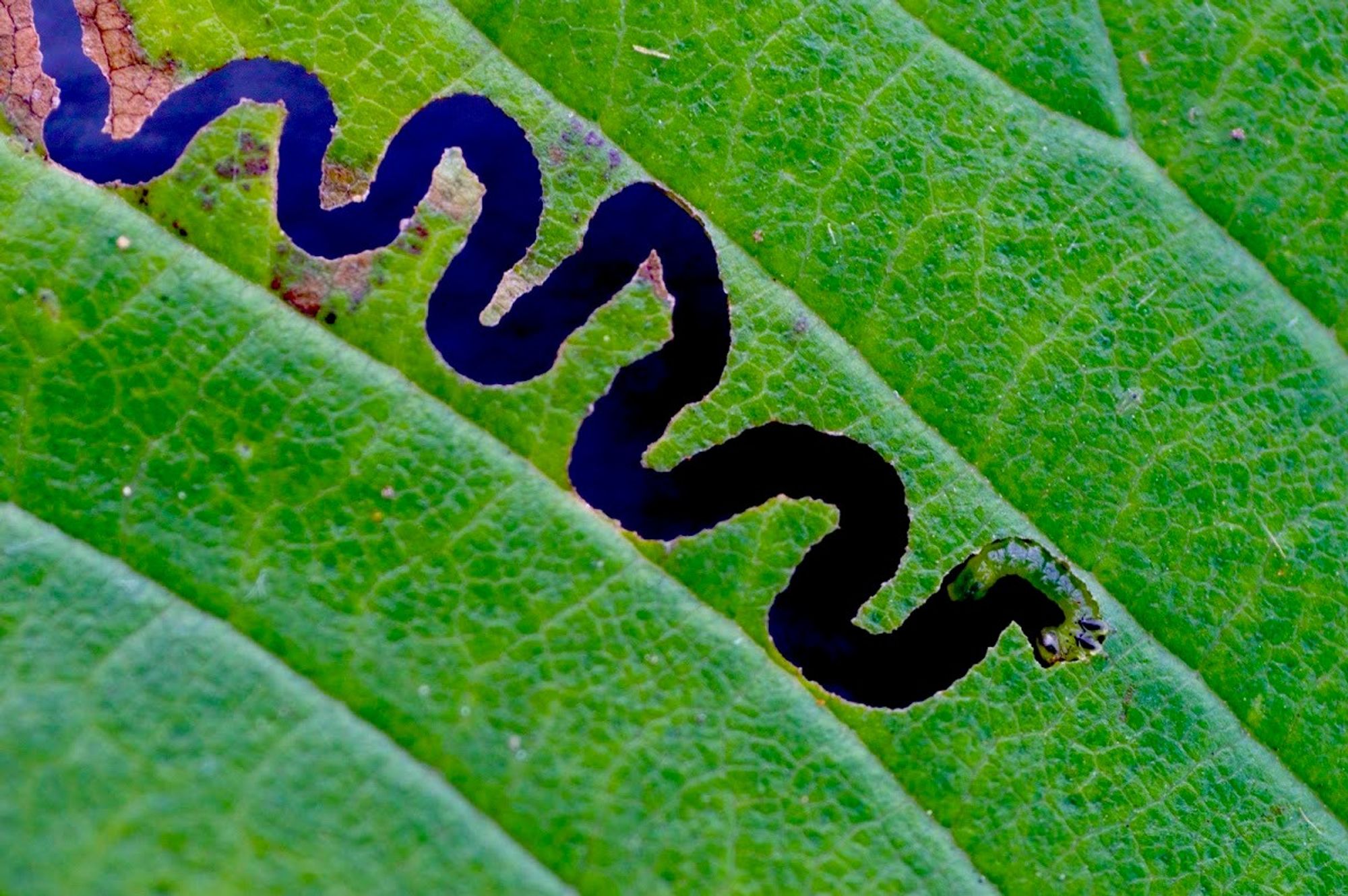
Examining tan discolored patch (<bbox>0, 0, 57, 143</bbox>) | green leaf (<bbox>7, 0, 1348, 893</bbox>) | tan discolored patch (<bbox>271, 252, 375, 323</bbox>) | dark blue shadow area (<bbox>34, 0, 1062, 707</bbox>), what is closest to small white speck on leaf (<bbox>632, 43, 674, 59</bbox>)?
green leaf (<bbox>7, 0, 1348, 893</bbox>)

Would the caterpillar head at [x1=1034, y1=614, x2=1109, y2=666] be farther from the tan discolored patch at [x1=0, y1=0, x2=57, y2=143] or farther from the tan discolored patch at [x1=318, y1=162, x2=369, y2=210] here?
the tan discolored patch at [x1=0, y1=0, x2=57, y2=143]

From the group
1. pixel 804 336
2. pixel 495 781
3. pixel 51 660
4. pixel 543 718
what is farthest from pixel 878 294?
pixel 51 660

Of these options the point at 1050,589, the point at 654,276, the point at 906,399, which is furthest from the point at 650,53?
the point at 1050,589

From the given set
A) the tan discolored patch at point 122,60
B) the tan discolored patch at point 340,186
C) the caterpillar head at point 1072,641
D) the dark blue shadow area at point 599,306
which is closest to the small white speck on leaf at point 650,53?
the dark blue shadow area at point 599,306

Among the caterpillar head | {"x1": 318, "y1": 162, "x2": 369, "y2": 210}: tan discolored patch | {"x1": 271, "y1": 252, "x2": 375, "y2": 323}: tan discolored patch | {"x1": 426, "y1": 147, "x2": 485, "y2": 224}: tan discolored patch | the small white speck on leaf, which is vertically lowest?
{"x1": 271, "y1": 252, "x2": 375, "y2": 323}: tan discolored patch

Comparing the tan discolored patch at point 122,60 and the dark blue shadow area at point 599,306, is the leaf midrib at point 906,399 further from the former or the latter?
the tan discolored patch at point 122,60

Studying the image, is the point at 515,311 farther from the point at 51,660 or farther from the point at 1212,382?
the point at 1212,382
